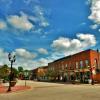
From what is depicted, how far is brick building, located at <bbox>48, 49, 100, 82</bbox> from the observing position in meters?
55.5

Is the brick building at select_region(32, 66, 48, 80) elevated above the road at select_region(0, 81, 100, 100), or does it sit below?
above

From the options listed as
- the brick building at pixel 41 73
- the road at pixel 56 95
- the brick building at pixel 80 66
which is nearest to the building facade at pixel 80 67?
the brick building at pixel 80 66

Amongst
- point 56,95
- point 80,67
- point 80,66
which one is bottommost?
point 56,95

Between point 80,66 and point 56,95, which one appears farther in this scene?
point 80,66

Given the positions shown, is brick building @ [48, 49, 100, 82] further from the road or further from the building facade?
the road

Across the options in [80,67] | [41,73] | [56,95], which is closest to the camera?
[56,95]

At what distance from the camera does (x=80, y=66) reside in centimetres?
5953

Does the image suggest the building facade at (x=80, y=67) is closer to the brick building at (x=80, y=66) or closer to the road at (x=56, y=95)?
the brick building at (x=80, y=66)

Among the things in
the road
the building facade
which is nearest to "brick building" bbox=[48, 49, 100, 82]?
the building facade

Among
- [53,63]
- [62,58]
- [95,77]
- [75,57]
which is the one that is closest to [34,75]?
[53,63]

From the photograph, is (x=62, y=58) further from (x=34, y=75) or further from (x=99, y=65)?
(x=34, y=75)

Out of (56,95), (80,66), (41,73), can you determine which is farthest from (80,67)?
(41,73)

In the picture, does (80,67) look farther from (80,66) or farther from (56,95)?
(56,95)

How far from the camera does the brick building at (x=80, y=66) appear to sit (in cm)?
5550
